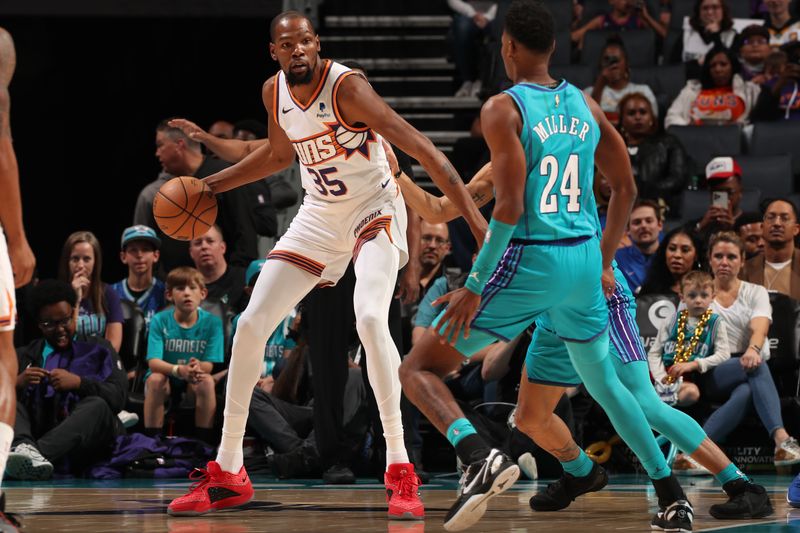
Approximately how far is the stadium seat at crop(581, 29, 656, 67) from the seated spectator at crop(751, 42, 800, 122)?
1244mm

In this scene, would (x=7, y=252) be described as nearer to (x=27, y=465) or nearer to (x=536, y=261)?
(x=536, y=261)

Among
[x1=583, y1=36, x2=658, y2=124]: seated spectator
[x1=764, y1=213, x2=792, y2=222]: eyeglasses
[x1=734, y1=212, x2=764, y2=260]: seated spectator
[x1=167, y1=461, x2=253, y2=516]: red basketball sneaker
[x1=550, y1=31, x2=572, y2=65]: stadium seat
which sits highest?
[x1=550, y1=31, x2=572, y2=65]: stadium seat

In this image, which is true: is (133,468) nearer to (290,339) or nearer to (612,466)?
(290,339)

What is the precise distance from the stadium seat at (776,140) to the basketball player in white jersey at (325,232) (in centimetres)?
580

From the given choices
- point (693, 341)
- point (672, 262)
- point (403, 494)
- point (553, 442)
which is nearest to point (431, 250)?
point (672, 262)

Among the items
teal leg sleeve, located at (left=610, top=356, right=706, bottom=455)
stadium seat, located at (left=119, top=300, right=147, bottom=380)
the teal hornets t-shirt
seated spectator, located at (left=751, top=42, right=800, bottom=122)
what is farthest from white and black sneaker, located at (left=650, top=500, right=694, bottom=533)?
seated spectator, located at (left=751, top=42, right=800, bottom=122)

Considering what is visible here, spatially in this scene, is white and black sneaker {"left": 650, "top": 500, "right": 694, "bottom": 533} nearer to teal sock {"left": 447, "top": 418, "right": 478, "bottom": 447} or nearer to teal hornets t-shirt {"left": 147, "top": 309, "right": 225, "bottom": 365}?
teal sock {"left": 447, "top": 418, "right": 478, "bottom": 447}

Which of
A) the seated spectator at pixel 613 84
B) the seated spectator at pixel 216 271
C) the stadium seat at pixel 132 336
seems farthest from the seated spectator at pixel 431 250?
Answer: the seated spectator at pixel 613 84

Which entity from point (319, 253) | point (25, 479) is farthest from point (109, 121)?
point (319, 253)

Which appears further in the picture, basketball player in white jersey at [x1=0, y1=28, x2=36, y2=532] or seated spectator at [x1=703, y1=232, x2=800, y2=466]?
seated spectator at [x1=703, y1=232, x2=800, y2=466]

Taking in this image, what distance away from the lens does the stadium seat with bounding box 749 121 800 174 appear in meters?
10.4

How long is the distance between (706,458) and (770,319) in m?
3.28

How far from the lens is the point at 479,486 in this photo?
402 centimetres

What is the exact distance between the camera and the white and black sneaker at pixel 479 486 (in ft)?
13.1
